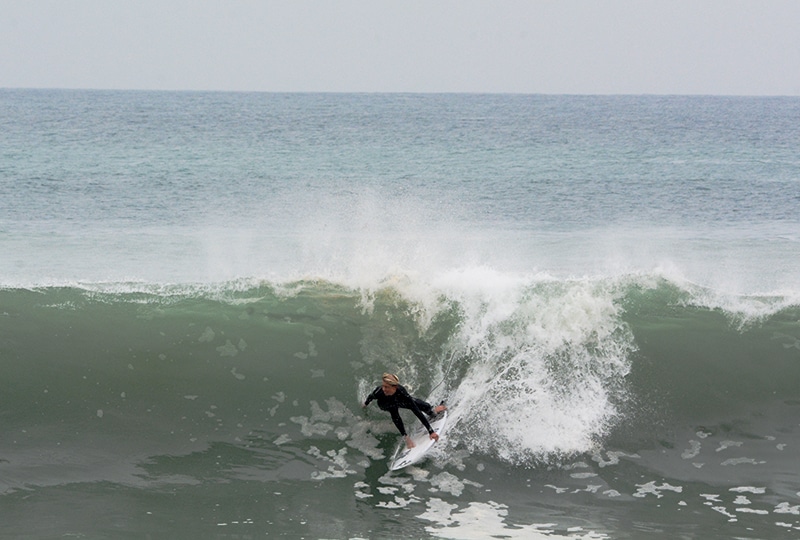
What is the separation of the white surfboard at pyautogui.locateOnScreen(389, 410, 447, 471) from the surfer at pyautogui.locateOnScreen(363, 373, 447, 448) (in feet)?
Result: 0.32

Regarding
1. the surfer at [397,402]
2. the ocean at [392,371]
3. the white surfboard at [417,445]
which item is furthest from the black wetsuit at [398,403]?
the ocean at [392,371]

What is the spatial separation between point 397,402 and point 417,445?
54 centimetres

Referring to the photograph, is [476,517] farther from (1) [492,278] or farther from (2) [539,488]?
(1) [492,278]

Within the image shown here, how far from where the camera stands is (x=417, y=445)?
1058cm

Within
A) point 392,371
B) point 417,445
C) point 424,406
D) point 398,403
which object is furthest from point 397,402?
point 392,371

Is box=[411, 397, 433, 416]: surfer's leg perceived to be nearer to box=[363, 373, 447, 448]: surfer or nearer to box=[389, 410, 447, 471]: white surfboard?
box=[363, 373, 447, 448]: surfer

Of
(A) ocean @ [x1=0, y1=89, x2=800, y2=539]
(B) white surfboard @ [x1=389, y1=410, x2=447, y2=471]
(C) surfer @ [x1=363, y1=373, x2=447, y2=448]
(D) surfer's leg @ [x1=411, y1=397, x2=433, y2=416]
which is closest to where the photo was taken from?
(A) ocean @ [x1=0, y1=89, x2=800, y2=539]

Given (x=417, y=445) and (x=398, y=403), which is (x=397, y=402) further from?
(x=417, y=445)

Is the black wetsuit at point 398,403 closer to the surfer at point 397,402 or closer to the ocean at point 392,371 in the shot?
the surfer at point 397,402

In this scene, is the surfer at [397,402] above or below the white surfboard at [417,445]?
above

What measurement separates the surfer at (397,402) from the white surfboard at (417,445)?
0.32 ft

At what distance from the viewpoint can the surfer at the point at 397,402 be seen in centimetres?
1048

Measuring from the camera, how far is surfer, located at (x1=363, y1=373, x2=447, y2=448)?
10.5 metres

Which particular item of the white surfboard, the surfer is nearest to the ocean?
the white surfboard
